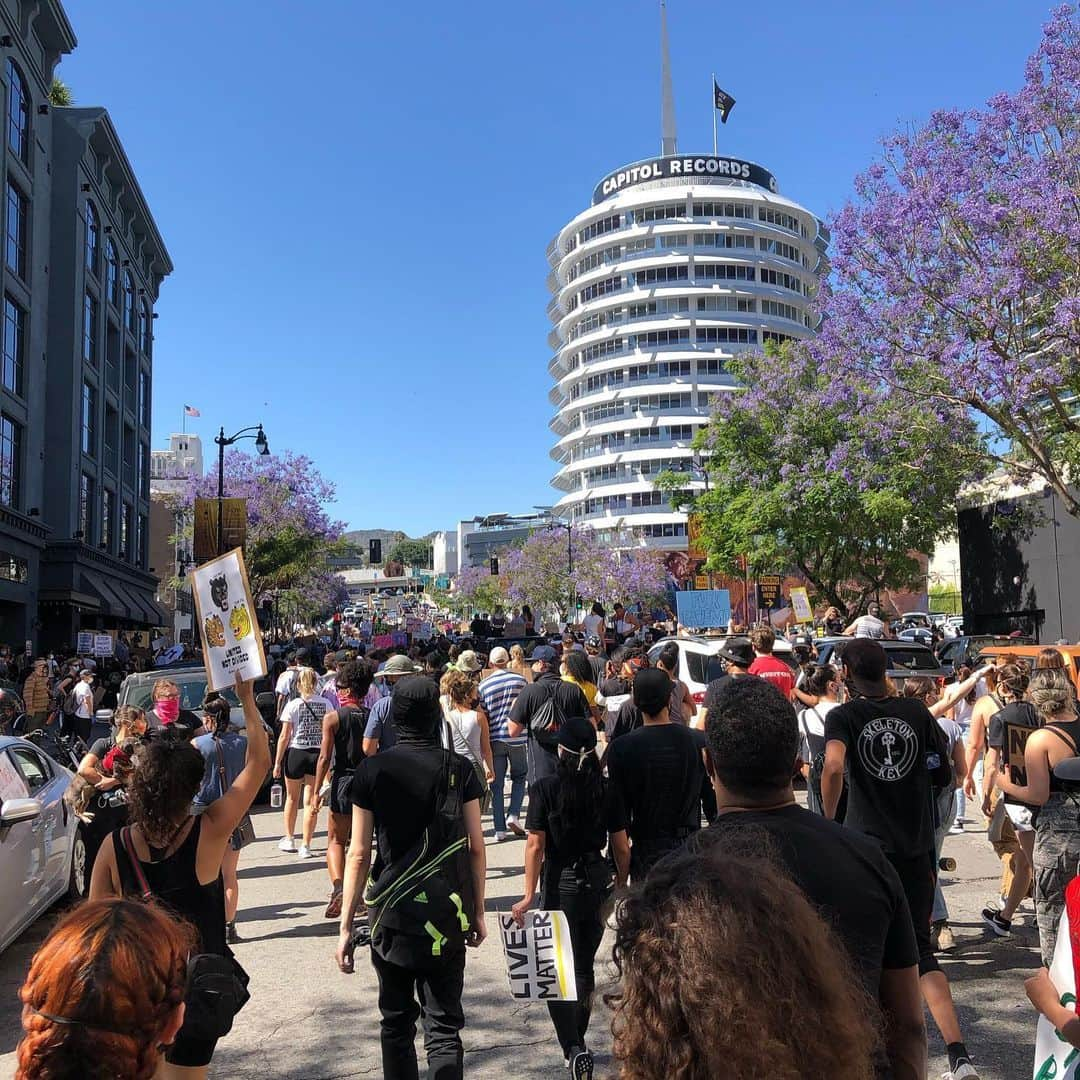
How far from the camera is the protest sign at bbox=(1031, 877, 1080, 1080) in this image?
281 cm

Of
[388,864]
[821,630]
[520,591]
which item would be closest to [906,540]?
[821,630]

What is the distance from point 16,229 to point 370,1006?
118 ft

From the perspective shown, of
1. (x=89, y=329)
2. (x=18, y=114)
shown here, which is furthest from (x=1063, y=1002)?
(x=89, y=329)

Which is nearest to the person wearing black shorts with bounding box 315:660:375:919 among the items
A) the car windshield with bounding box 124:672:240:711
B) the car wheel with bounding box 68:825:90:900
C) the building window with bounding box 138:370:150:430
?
the car wheel with bounding box 68:825:90:900

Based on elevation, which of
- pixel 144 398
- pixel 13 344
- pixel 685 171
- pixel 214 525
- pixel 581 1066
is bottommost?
pixel 581 1066

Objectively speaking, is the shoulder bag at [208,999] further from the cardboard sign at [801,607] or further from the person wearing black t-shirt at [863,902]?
the cardboard sign at [801,607]

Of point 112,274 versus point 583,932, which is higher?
point 112,274

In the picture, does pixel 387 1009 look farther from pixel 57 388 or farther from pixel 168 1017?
pixel 57 388

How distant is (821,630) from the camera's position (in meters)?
33.4

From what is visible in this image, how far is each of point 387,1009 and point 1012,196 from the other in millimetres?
19664

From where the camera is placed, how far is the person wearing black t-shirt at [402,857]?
161 inches

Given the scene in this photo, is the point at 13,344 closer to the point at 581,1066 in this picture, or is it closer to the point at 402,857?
the point at 402,857

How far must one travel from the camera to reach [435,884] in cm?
420

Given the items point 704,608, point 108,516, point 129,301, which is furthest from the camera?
point 129,301
